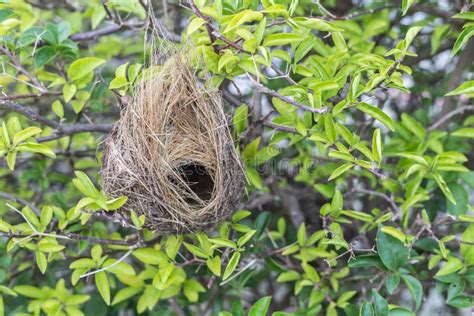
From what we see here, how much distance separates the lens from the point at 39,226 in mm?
1571

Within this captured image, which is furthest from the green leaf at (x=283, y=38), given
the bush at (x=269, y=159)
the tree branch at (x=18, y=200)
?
the tree branch at (x=18, y=200)

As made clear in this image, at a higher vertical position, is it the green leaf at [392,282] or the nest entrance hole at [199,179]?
the nest entrance hole at [199,179]

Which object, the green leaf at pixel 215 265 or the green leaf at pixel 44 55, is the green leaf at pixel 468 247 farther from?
the green leaf at pixel 44 55

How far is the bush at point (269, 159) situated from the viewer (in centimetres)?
142

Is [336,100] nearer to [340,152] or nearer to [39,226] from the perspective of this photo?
[340,152]

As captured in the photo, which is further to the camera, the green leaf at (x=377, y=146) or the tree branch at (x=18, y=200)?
the tree branch at (x=18, y=200)

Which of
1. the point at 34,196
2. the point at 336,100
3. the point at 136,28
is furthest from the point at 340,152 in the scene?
the point at 34,196

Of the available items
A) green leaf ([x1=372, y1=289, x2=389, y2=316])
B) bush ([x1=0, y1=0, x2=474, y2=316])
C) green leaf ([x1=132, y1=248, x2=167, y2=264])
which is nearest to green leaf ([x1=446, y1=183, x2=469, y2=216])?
bush ([x1=0, y1=0, x2=474, y2=316])

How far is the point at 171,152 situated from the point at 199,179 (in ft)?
0.59

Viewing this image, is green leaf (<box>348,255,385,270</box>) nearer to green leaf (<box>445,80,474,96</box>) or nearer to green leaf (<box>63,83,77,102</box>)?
green leaf (<box>445,80,474,96</box>)

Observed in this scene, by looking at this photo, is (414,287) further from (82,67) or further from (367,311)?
(82,67)

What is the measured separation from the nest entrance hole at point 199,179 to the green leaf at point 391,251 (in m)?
0.42

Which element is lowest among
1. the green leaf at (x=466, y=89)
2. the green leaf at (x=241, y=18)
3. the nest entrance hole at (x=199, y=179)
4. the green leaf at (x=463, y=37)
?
the nest entrance hole at (x=199, y=179)

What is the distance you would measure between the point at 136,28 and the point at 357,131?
75cm
